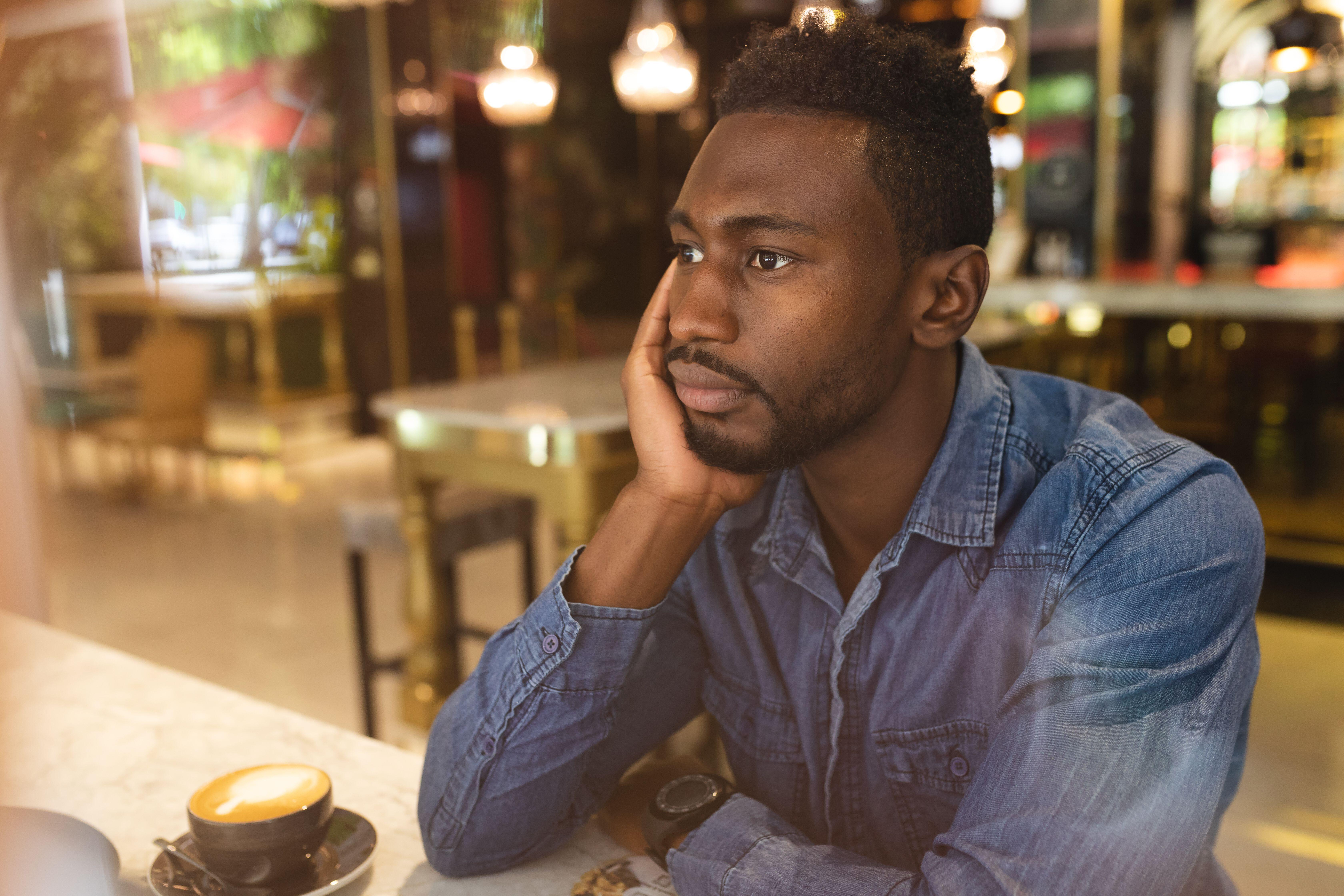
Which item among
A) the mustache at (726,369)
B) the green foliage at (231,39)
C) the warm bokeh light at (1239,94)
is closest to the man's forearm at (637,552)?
the mustache at (726,369)

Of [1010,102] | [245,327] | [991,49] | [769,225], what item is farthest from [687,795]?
[245,327]

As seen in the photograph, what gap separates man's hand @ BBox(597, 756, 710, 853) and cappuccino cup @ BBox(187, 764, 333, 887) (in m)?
0.25

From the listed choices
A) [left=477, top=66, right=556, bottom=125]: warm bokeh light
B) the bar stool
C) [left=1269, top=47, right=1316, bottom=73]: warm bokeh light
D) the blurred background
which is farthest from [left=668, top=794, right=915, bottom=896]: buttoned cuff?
[left=477, top=66, right=556, bottom=125]: warm bokeh light

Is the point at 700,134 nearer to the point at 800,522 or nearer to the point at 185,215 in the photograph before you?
the point at 185,215

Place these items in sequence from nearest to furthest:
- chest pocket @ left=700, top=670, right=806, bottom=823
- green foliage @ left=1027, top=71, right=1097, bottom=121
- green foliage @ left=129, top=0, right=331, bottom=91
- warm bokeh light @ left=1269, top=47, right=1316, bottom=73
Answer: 1. chest pocket @ left=700, top=670, right=806, bottom=823
2. warm bokeh light @ left=1269, top=47, right=1316, bottom=73
3. green foliage @ left=129, top=0, right=331, bottom=91
4. green foliage @ left=1027, top=71, right=1097, bottom=121

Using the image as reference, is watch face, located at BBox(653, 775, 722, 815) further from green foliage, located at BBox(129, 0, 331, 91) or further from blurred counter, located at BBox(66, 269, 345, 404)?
blurred counter, located at BBox(66, 269, 345, 404)

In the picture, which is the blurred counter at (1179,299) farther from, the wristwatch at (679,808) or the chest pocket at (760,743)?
the wristwatch at (679,808)

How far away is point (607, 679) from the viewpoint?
893mm

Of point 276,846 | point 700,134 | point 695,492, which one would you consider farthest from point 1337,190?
point 276,846

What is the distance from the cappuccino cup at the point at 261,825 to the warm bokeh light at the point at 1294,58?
455cm

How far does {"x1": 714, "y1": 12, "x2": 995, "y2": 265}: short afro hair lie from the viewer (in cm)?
84

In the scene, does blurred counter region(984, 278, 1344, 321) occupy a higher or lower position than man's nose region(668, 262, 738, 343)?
lower

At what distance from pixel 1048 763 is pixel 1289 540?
374 cm

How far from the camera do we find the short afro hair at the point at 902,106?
32.9 inches
